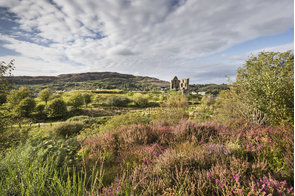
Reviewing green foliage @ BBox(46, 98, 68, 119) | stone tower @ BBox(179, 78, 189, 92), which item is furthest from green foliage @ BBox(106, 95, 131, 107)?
stone tower @ BBox(179, 78, 189, 92)

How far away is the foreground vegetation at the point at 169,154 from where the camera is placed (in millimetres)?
1906

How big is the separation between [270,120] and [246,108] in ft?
5.82

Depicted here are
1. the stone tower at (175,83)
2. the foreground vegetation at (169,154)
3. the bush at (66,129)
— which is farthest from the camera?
the stone tower at (175,83)

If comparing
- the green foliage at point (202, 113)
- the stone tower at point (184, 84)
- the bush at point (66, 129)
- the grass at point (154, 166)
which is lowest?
the bush at point (66, 129)

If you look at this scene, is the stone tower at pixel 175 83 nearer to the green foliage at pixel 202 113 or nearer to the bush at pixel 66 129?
the green foliage at pixel 202 113

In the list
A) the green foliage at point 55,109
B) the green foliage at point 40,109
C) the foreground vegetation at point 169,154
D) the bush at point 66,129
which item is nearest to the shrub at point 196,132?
the foreground vegetation at point 169,154

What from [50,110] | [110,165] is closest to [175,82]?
[50,110]

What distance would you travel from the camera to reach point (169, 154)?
270 cm

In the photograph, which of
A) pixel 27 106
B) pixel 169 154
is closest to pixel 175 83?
pixel 27 106

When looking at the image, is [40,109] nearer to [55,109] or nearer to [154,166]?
[55,109]

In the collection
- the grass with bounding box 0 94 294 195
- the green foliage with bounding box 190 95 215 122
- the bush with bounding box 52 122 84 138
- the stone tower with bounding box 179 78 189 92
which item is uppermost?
the stone tower with bounding box 179 78 189 92

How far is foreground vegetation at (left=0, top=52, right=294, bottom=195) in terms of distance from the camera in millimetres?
1906

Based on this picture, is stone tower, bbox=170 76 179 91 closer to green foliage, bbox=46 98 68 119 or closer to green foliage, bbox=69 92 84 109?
green foliage, bbox=69 92 84 109

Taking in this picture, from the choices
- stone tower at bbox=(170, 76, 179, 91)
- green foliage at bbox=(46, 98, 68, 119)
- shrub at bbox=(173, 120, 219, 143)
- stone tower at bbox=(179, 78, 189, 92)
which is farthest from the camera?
stone tower at bbox=(170, 76, 179, 91)
